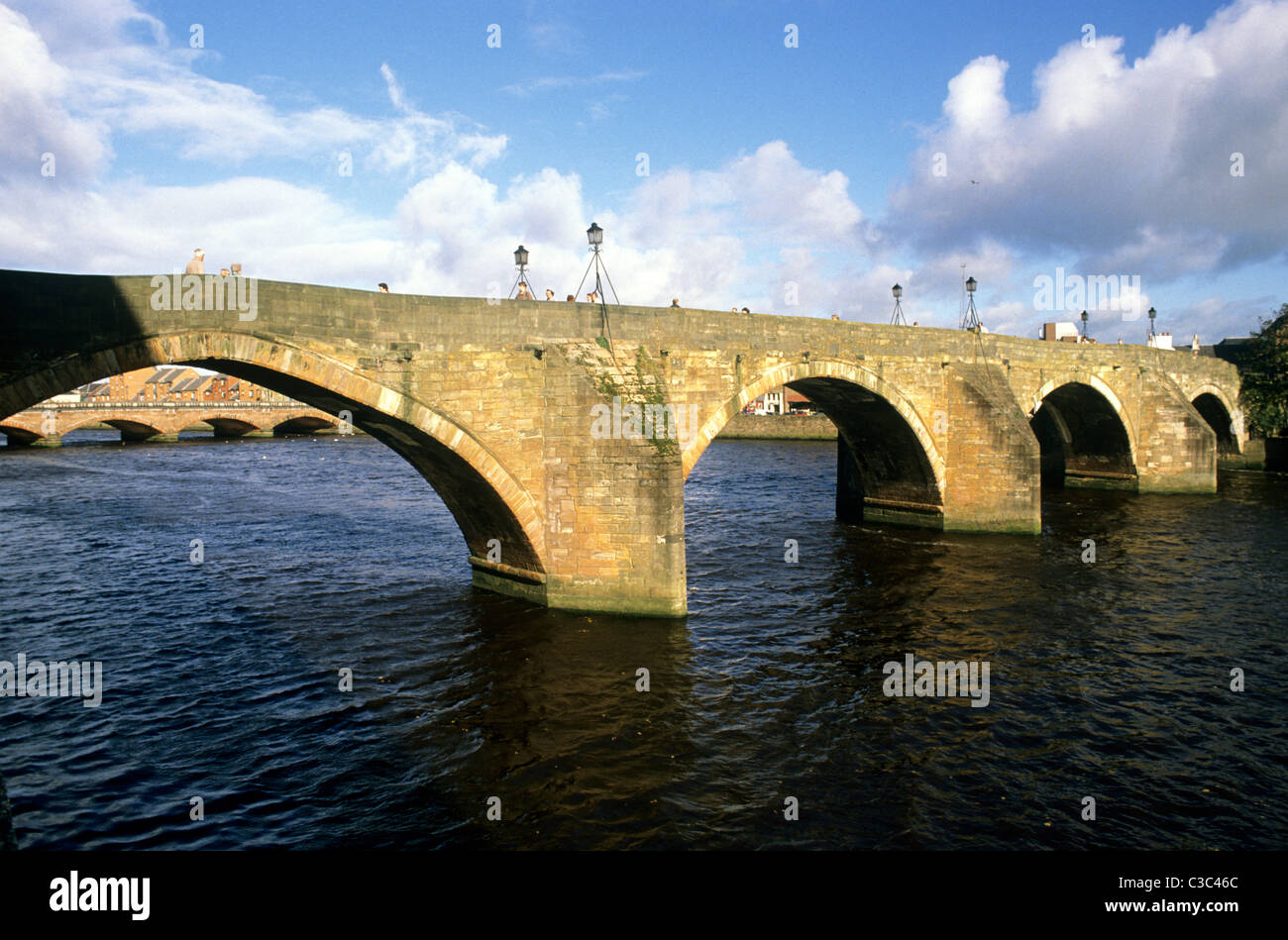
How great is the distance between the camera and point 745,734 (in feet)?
36.0

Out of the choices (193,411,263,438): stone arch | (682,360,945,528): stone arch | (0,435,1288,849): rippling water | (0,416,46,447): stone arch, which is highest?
(193,411,263,438): stone arch

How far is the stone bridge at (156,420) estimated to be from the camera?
2579 inches

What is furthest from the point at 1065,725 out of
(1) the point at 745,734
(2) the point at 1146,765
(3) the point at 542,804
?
(3) the point at 542,804

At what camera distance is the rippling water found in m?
8.79

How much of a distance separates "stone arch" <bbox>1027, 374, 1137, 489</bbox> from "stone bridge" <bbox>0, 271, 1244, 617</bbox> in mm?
11706

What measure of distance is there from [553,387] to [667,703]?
6869mm

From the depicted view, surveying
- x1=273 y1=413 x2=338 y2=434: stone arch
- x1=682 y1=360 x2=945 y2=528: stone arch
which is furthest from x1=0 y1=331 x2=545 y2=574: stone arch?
x1=273 y1=413 x2=338 y2=434: stone arch

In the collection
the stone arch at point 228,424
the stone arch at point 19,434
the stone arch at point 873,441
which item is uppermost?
the stone arch at point 228,424

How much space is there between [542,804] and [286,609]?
10571 mm

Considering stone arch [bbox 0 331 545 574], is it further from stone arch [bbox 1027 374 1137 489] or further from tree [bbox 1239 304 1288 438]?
tree [bbox 1239 304 1288 438]

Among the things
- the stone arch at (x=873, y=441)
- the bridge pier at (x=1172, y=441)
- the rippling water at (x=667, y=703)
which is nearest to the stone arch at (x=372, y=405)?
the rippling water at (x=667, y=703)

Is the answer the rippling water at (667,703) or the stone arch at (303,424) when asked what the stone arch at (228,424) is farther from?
the rippling water at (667,703)

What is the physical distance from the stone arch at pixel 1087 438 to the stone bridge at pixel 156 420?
65.4 m
